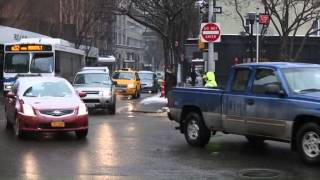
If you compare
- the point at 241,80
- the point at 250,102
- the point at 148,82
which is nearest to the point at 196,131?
the point at 241,80

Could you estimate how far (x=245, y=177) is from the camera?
32.5 feet

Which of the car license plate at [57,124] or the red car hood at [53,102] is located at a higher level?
the red car hood at [53,102]

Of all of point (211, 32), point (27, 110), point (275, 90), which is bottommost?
point (27, 110)

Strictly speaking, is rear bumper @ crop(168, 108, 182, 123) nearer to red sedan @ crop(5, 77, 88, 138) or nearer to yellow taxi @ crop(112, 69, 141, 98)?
red sedan @ crop(5, 77, 88, 138)

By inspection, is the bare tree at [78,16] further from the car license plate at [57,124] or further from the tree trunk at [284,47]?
the car license plate at [57,124]

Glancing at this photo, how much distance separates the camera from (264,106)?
463 inches

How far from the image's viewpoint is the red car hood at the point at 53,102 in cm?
1483

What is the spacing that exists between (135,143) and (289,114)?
4.22 metres

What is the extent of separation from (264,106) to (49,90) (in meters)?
6.32

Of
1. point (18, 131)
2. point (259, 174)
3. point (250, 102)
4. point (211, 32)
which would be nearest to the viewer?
point (259, 174)

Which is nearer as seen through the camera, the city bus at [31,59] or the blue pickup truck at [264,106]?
the blue pickup truck at [264,106]

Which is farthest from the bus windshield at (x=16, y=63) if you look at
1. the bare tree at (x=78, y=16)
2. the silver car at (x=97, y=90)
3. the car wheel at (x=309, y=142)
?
the bare tree at (x=78, y=16)

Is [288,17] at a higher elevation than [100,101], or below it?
higher

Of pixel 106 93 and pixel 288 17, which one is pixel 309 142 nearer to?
pixel 106 93
